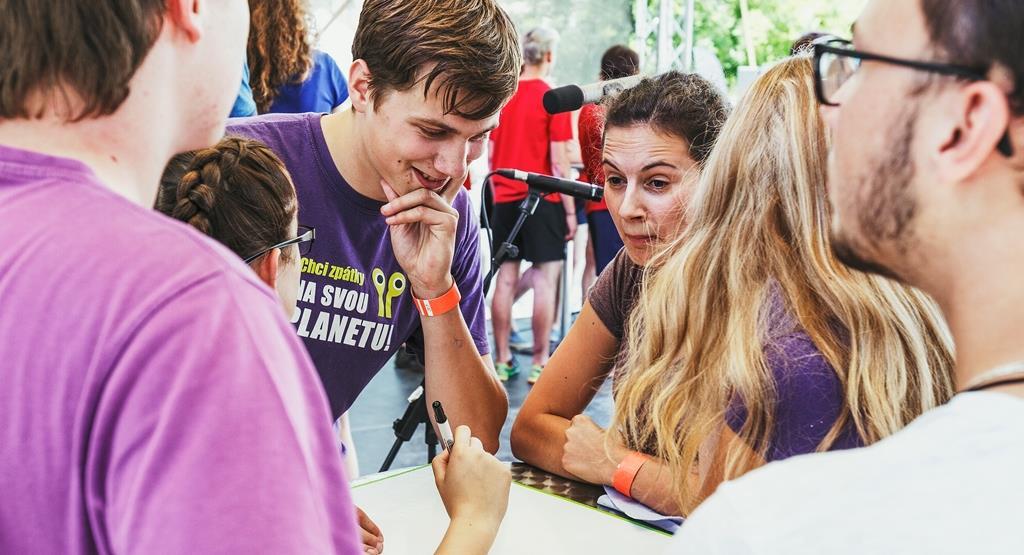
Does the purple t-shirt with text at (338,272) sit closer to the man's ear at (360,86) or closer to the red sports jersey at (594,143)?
the man's ear at (360,86)

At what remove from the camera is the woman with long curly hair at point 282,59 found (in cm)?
273

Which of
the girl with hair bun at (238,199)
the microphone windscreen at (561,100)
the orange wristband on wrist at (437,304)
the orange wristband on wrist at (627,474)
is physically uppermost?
the microphone windscreen at (561,100)

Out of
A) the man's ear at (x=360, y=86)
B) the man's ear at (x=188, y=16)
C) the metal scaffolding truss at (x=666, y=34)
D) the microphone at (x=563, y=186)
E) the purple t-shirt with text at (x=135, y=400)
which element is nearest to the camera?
the purple t-shirt with text at (x=135, y=400)

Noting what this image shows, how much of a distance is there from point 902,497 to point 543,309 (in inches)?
170

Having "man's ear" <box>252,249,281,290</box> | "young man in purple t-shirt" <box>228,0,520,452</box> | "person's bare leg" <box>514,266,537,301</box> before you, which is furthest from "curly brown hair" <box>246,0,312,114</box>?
"person's bare leg" <box>514,266,537,301</box>

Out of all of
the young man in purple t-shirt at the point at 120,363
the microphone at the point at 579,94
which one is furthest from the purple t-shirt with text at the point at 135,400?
the microphone at the point at 579,94

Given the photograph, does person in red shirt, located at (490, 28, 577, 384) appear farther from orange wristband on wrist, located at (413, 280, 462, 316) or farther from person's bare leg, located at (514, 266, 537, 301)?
orange wristband on wrist, located at (413, 280, 462, 316)

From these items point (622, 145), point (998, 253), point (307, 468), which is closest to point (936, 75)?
Result: point (998, 253)

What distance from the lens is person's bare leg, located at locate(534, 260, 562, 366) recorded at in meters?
4.88

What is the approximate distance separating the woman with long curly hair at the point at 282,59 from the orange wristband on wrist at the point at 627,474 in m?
1.86

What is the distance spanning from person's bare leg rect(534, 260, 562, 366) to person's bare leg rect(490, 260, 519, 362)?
0.46 ft

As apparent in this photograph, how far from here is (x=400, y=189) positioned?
1.68 m

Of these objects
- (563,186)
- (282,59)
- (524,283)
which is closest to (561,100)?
(563,186)

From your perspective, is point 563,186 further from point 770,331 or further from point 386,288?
point 770,331
